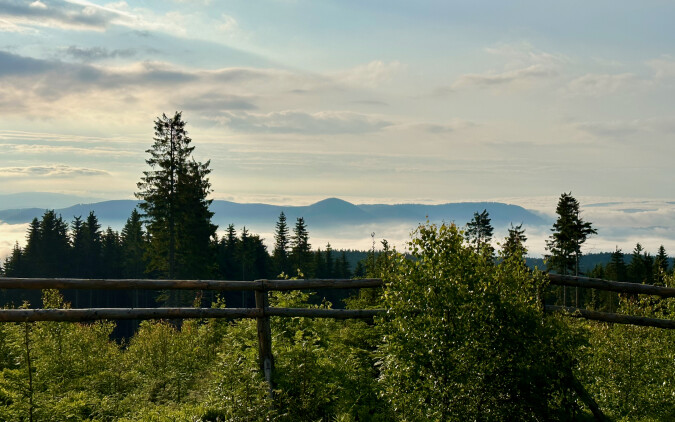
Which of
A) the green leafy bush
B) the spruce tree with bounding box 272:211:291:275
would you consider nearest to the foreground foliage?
the green leafy bush

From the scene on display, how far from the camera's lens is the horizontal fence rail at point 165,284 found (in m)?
8.01

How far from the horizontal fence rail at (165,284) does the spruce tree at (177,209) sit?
34.2m

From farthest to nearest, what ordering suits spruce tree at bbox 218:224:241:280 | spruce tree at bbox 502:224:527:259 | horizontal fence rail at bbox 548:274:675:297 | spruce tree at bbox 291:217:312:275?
spruce tree at bbox 291:217:312:275, spruce tree at bbox 218:224:241:280, horizontal fence rail at bbox 548:274:675:297, spruce tree at bbox 502:224:527:259

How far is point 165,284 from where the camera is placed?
27.6 ft

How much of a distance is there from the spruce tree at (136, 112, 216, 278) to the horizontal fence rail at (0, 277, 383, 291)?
3425cm

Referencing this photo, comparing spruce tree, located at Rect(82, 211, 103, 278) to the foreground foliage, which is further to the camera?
spruce tree, located at Rect(82, 211, 103, 278)

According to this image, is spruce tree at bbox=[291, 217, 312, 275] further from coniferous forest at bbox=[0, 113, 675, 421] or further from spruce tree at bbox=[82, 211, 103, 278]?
coniferous forest at bbox=[0, 113, 675, 421]

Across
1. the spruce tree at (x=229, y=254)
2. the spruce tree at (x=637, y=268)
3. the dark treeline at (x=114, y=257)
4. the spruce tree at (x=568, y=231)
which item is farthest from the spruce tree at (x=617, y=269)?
the spruce tree at (x=229, y=254)

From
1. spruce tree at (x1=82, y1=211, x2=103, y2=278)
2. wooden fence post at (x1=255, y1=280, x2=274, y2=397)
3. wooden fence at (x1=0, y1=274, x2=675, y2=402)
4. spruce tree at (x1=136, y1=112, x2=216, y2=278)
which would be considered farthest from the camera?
spruce tree at (x1=82, y1=211, x2=103, y2=278)

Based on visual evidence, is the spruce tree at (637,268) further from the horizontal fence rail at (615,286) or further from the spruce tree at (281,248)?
the horizontal fence rail at (615,286)

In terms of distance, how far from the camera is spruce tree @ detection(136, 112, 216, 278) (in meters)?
41.8

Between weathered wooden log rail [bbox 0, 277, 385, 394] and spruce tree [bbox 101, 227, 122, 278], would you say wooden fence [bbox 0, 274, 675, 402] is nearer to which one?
weathered wooden log rail [bbox 0, 277, 385, 394]

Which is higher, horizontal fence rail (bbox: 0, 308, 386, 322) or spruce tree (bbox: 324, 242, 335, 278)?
horizontal fence rail (bbox: 0, 308, 386, 322)

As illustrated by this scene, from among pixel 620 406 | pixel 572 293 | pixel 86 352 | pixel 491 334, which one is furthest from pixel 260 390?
pixel 572 293
